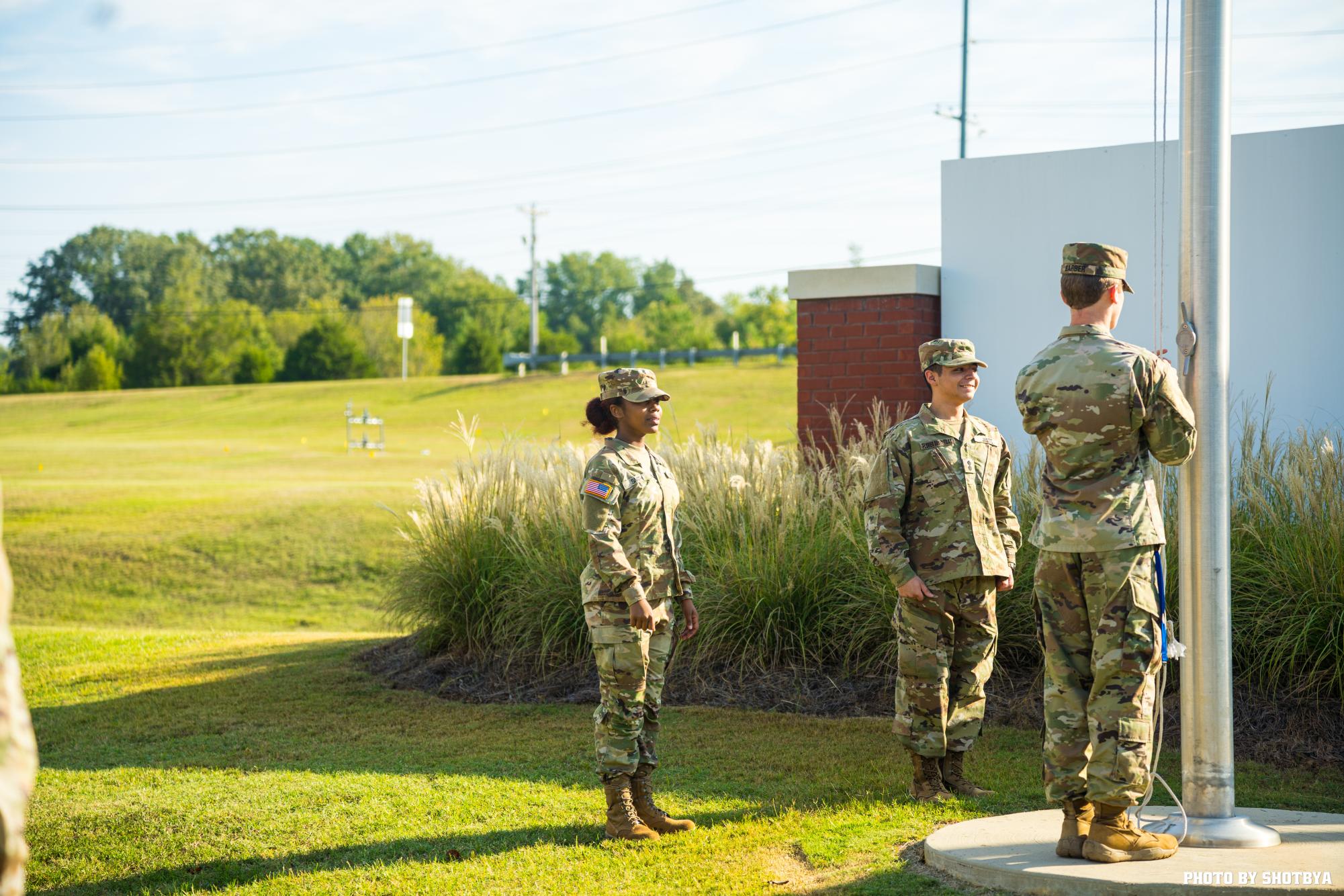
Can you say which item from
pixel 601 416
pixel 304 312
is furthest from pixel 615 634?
pixel 304 312

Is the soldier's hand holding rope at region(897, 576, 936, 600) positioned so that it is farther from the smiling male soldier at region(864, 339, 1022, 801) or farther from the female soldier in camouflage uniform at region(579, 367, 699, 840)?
the female soldier in camouflage uniform at region(579, 367, 699, 840)

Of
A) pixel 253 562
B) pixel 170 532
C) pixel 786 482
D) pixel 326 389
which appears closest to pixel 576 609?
pixel 786 482

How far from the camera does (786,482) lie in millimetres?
8219

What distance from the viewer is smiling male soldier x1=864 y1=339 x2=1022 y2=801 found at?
5.49 m

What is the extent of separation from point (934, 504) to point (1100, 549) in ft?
4.60

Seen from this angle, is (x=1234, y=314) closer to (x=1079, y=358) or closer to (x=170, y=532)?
(x=1079, y=358)

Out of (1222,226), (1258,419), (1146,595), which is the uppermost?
(1222,226)

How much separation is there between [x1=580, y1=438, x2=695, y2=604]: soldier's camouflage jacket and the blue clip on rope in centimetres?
189

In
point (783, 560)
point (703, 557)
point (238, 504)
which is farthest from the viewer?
point (238, 504)

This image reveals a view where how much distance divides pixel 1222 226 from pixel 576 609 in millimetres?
5071

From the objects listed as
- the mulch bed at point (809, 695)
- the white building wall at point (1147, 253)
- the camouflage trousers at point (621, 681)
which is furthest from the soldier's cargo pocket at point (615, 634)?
the white building wall at point (1147, 253)

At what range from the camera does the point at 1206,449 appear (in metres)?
4.40

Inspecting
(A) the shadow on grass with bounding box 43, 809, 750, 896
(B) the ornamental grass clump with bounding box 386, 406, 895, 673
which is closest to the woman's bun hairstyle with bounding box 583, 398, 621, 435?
(A) the shadow on grass with bounding box 43, 809, 750, 896

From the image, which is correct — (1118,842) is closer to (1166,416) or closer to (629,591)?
(1166,416)
